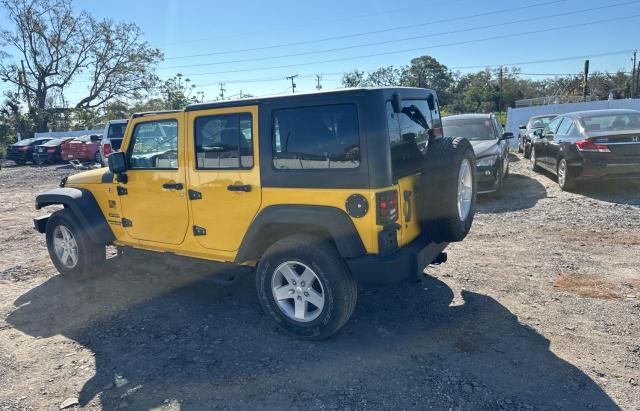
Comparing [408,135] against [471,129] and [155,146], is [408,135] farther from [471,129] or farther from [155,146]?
[471,129]

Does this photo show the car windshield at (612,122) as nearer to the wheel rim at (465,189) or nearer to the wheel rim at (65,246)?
the wheel rim at (465,189)

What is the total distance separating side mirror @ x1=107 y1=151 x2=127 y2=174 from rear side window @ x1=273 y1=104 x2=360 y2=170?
1.82 meters

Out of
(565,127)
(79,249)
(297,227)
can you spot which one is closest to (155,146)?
(79,249)

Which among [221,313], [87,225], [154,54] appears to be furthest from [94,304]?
[154,54]

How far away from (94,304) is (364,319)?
277 centimetres

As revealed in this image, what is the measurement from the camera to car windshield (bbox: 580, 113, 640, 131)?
824 cm

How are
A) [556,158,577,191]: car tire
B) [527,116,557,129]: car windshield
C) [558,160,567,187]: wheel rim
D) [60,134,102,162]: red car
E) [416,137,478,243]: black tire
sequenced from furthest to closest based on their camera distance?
1. [60,134,102,162]: red car
2. [527,116,557,129]: car windshield
3. [558,160,567,187]: wheel rim
4. [556,158,577,191]: car tire
5. [416,137,478,243]: black tire

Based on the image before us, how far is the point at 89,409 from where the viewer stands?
300cm

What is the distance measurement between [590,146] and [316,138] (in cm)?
669

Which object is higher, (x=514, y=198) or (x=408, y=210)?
(x=408, y=210)

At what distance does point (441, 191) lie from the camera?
356 cm

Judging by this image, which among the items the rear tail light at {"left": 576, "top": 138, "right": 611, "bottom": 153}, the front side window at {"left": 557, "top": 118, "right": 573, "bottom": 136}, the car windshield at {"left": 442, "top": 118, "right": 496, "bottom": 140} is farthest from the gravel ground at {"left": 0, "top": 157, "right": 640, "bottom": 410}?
the car windshield at {"left": 442, "top": 118, "right": 496, "bottom": 140}

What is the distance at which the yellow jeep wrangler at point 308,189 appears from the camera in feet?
10.8

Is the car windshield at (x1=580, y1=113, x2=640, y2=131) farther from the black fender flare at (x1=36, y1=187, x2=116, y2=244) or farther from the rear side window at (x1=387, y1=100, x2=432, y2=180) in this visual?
the black fender flare at (x1=36, y1=187, x2=116, y2=244)
